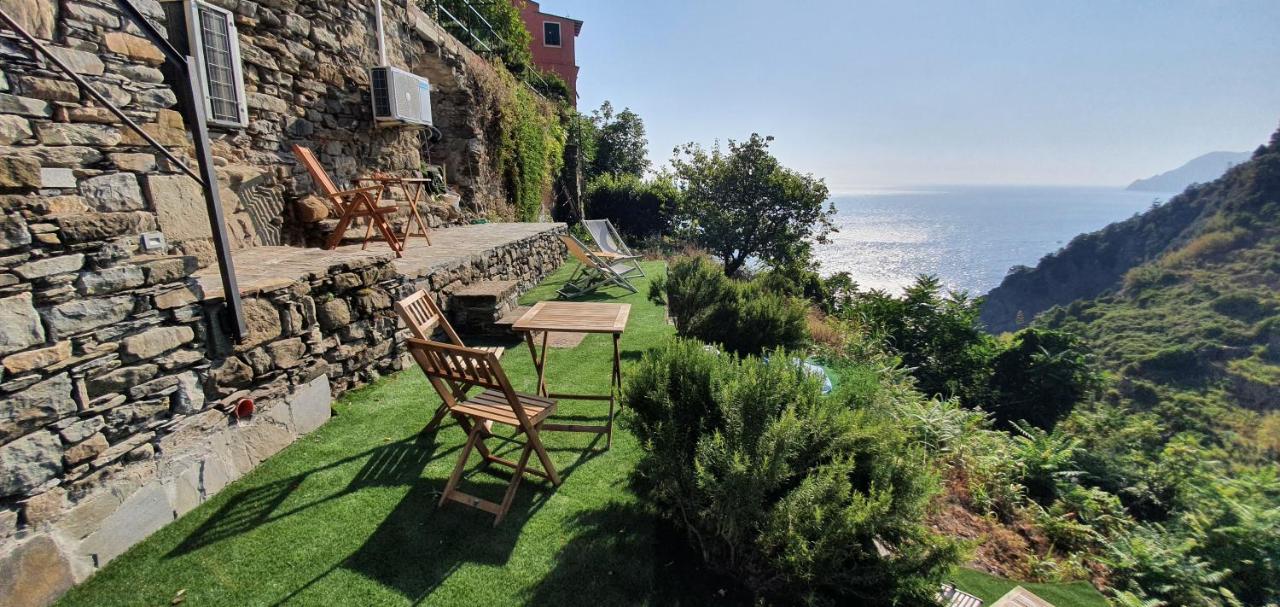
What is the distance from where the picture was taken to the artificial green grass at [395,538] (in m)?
2.18

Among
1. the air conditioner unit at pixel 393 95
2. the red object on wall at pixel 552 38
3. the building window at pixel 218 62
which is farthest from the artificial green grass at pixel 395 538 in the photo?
the red object on wall at pixel 552 38

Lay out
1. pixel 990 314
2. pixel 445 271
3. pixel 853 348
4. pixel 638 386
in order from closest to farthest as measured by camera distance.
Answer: pixel 638 386 < pixel 445 271 < pixel 853 348 < pixel 990 314

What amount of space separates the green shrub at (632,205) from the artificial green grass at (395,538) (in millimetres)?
15878

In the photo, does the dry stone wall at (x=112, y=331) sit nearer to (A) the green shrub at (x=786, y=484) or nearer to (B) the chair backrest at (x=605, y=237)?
(A) the green shrub at (x=786, y=484)

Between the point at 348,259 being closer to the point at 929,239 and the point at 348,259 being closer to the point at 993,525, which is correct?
the point at 993,525

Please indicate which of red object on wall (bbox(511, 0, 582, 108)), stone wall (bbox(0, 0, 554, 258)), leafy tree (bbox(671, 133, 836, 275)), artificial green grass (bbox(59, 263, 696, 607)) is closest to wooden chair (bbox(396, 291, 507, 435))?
artificial green grass (bbox(59, 263, 696, 607))

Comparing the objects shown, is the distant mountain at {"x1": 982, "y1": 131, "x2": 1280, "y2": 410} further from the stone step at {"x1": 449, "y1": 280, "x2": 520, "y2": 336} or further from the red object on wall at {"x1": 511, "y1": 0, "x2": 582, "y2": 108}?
the red object on wall at {"x1": 511, "y1": 0, "x2": 582, "y2": 108}

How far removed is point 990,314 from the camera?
52.5 m

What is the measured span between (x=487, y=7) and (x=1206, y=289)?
1800 inches

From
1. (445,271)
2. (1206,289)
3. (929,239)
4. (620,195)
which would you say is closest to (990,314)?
(1206,289)

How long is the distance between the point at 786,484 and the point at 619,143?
74.2 feet

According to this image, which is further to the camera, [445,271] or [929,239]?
[929,239]

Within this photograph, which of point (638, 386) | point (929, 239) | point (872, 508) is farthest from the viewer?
point (929, 239)

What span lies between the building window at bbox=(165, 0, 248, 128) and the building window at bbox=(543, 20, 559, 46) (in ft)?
81.2
